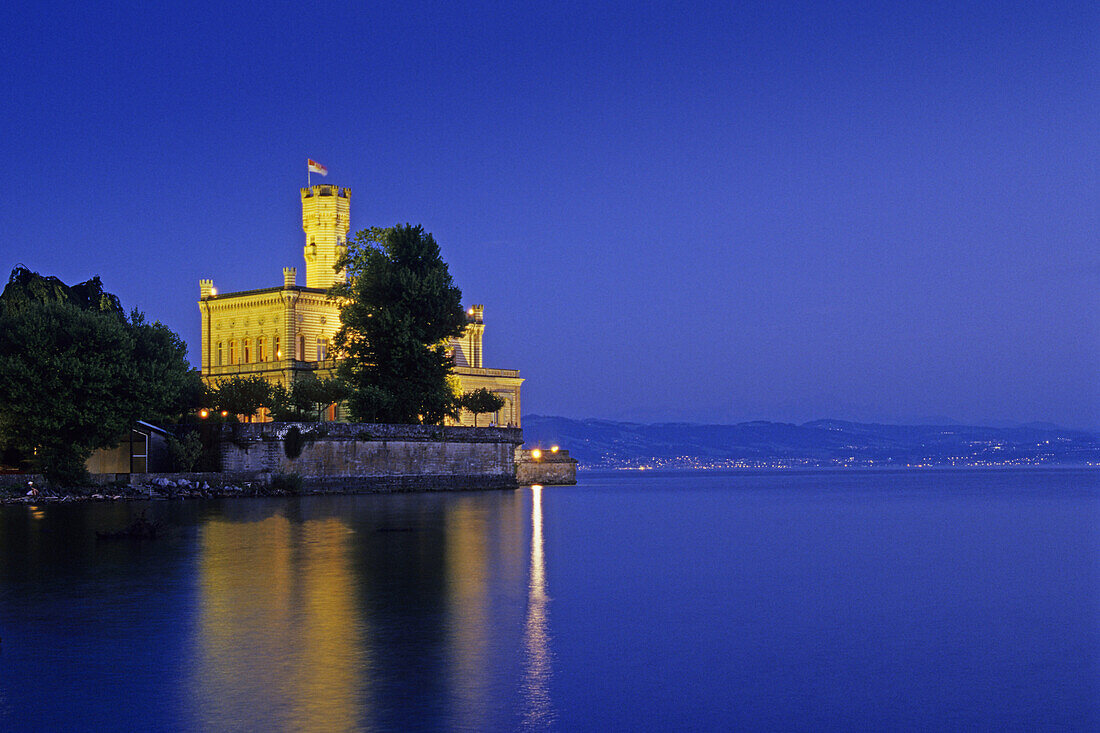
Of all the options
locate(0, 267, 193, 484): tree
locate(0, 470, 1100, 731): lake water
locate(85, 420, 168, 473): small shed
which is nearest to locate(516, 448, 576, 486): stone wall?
locate(85, 420, 168, 473): small shed

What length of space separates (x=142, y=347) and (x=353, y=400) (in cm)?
1034

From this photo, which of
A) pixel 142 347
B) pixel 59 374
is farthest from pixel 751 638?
pixel 142 347

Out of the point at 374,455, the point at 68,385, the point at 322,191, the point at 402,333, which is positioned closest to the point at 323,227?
the point at 322,191

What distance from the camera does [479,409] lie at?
73.2 m

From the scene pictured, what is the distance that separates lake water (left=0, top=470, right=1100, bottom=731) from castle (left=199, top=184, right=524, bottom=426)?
57.6m

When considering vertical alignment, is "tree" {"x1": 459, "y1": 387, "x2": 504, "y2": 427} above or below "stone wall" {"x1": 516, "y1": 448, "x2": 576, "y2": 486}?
above

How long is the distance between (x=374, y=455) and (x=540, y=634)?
4084cm

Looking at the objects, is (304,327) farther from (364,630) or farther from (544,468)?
(364,630)

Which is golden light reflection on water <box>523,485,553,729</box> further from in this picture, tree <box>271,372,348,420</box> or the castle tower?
the castle tower

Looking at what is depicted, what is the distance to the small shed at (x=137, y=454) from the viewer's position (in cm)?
4791

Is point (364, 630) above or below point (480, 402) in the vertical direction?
below

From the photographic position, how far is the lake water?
353 inches

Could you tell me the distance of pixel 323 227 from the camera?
90.6m

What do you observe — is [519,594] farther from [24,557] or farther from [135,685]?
[24,557]
